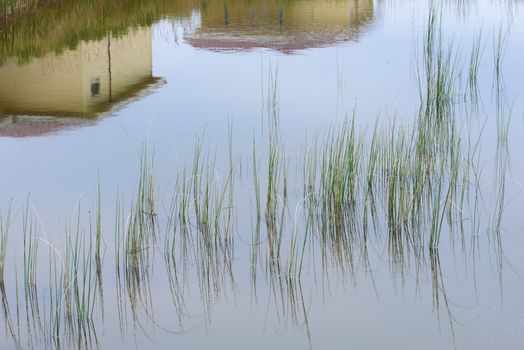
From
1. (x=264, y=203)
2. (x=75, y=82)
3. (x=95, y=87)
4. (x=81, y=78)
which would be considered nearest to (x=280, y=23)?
(x=95, y=87)

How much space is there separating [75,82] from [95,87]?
0.65 meters

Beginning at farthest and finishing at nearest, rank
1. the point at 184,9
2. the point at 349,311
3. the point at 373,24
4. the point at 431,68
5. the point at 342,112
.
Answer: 1. the point at 184,9
2. the point at 373,24
3. the point at 431,68
4. the point at 342,112
5. the point at 349,311

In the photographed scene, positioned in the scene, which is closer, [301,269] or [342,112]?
[301,269]

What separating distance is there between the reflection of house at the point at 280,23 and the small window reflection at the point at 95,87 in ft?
5.58

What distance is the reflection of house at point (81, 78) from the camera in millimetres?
11234

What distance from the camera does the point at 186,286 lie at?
218 inches

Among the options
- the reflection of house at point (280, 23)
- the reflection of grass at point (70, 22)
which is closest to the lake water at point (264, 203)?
the reflection of grass at point (70, 22)

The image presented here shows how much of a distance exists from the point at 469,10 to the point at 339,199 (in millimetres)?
11502

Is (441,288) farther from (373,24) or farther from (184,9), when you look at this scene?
(184,9)

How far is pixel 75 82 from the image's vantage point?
12.2m

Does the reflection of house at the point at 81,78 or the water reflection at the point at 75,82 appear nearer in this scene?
the water reflection at the point at 75,82

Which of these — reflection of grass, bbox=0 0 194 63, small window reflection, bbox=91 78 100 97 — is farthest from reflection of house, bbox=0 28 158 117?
reflection of grass, bbox=0 0 194 63

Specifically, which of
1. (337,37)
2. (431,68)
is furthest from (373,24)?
(431,68)

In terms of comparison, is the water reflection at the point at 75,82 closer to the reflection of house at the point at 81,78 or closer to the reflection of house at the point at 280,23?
the reflection of house at the point at 81,78
